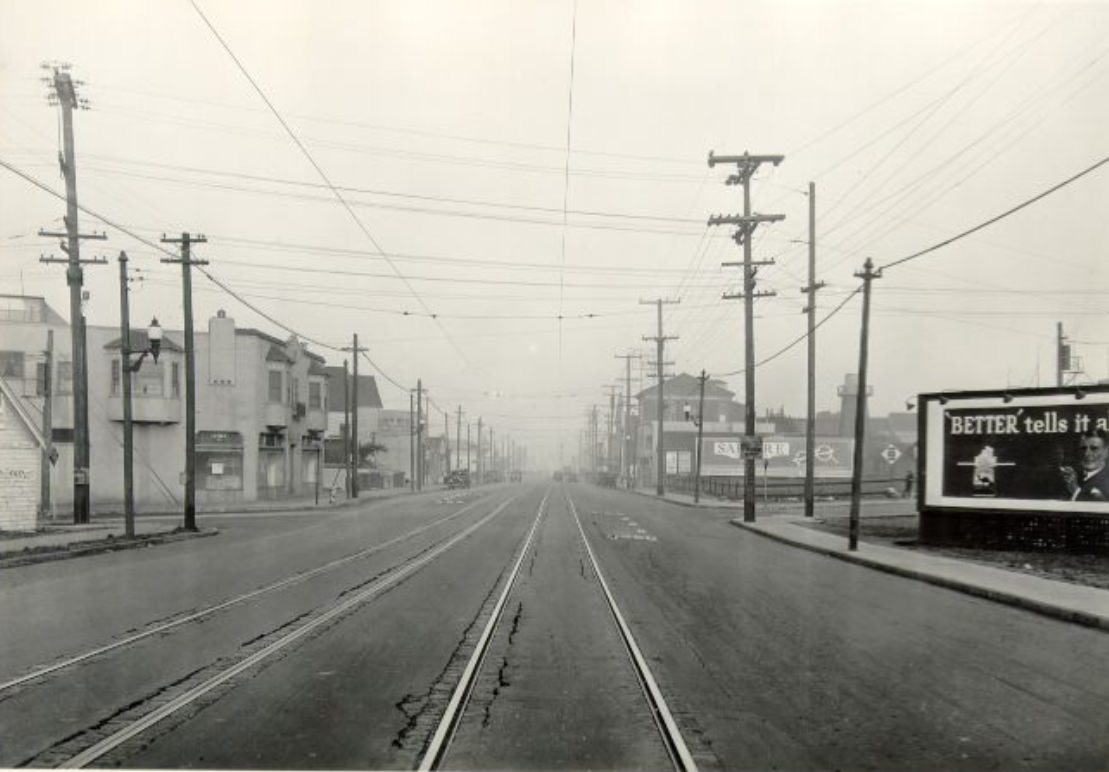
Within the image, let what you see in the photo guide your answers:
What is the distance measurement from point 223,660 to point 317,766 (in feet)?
12.1

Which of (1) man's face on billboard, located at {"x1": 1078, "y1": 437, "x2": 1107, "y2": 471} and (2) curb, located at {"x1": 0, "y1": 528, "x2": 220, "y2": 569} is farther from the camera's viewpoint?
(1) man's face on billboard, located at {"x1": 1078, "y1": 437, "x2": 1107, "y2": 471}

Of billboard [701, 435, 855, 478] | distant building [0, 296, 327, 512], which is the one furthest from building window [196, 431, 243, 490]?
billboard [701, 435, 855, 478]

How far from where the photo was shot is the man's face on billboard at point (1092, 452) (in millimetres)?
20797

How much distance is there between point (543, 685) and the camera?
8.37 m

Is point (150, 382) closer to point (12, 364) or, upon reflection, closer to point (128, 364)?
point (12, 364)

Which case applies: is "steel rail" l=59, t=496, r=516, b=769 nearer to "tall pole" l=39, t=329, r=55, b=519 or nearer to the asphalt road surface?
the asphalt road surface

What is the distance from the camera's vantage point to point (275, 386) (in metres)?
53.3

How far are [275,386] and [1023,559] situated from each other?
40.4 metres

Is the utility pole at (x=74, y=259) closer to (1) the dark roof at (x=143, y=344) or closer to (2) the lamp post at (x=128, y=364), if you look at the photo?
(2) the lamp post at (x=128, y=364)

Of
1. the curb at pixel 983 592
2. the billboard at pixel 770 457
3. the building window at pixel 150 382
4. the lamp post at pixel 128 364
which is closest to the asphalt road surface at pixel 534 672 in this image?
the curb at pixel 983 592

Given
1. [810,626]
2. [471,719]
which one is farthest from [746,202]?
[471,719]

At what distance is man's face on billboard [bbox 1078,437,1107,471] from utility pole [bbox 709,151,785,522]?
1413 centimetres

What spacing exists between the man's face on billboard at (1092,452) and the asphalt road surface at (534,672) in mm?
6310

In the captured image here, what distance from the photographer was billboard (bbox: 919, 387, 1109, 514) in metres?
21.0
